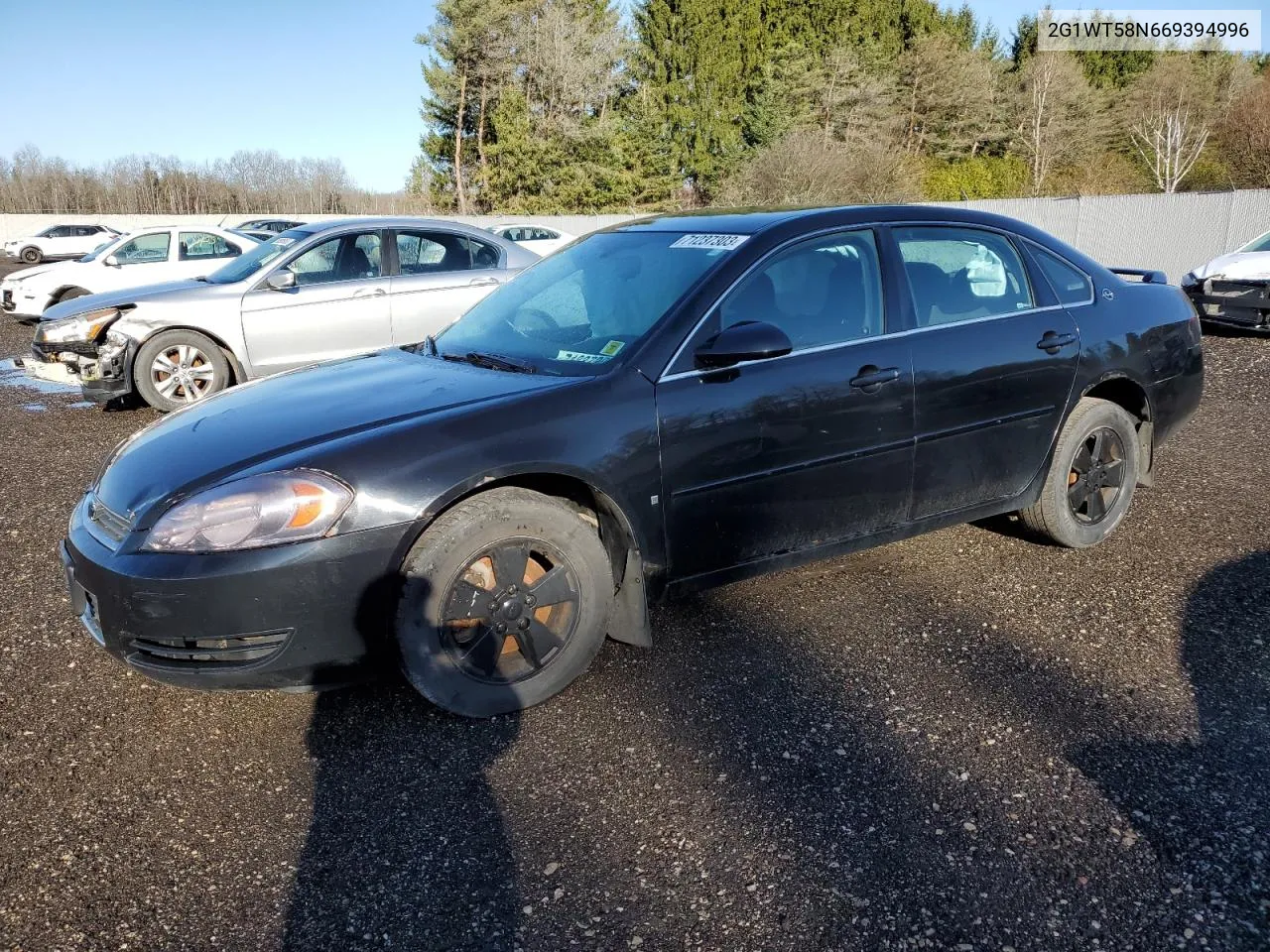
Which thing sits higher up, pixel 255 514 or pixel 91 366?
pixel 255 514

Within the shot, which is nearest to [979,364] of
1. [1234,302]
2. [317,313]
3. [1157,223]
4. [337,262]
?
[317,313]

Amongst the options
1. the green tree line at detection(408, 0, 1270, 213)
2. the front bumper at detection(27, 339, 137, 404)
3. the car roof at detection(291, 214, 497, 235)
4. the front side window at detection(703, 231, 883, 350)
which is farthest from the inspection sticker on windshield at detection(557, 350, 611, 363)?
the green tree line at detection(408, 0, 1270, 213)

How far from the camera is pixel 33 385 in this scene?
33.7 ft

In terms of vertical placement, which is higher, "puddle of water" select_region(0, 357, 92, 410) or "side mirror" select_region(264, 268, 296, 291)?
"side mirror" select_region(264, 268, 296, 291)

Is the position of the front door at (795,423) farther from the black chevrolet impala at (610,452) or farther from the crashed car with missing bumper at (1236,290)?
the crashed car with missing bumper at (1236,290)

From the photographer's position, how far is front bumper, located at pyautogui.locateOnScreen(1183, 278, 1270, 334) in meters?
11.9

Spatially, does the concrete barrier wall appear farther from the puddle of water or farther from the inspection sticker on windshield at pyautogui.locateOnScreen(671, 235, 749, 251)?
the inspection sticker on windshield at pyautogui.locateOnScreen(671, 235, 749, 251)

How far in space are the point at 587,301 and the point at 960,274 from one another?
1573 millimetres

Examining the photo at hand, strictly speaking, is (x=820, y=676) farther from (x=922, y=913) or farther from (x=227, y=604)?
(x=227, y=604)

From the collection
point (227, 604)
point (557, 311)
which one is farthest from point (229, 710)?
point (557, 311)

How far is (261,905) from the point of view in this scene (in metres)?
2.39

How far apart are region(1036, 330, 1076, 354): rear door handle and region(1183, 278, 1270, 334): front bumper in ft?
28.8

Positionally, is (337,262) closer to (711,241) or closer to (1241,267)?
(711,241)

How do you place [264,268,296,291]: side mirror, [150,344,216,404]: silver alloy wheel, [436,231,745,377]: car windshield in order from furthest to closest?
[150,344,216,404]: silver alloy wheel < [264,268,296,291]: side mirror < [436,231,745,377]: car windshield
